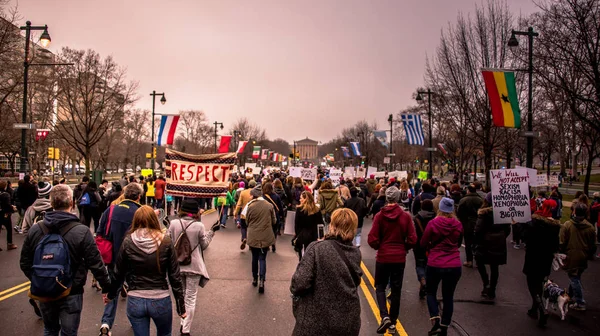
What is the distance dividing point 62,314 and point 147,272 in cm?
100

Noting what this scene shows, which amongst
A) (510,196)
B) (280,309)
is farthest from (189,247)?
(510,196)

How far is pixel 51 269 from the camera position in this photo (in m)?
4.11

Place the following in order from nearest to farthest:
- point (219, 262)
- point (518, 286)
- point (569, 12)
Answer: point (518, 286) < point (219, 262) < point (569, 12)

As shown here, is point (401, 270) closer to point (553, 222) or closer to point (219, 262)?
point (553, 222)

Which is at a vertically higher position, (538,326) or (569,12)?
(569,12)

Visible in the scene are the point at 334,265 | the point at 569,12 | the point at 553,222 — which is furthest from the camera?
the point at 569,12

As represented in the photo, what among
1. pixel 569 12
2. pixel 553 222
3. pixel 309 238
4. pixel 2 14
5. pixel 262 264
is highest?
pixel 2 14

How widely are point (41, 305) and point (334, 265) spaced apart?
2871 mm

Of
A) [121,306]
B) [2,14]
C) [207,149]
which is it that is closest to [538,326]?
[121,306]

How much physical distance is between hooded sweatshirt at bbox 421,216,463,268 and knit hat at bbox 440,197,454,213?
0.13m

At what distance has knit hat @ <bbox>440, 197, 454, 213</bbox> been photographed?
6.10m

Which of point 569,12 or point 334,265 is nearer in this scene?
point 334,265

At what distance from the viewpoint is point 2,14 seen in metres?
18.8

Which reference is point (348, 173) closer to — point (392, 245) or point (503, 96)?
point (503, 96)
